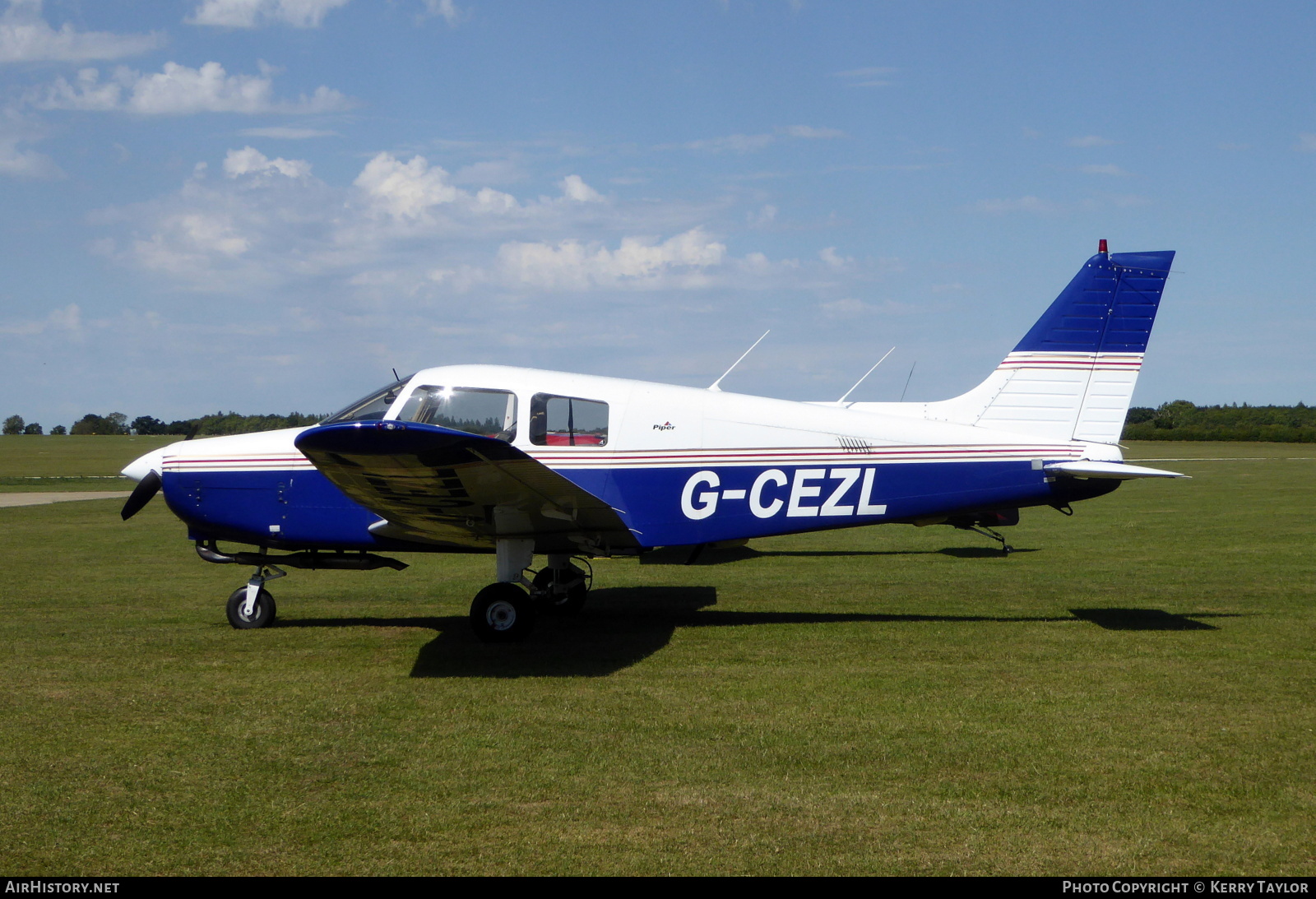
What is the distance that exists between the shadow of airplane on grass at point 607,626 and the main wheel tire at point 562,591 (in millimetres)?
139

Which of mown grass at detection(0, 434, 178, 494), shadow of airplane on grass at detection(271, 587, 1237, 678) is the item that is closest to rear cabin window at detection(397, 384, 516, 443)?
shadow of airplane on grass at detection(271, 587, 1237, 678)

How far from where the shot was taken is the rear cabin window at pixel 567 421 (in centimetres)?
836

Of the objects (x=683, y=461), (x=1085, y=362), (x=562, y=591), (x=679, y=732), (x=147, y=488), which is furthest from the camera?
(x=562, y=591)

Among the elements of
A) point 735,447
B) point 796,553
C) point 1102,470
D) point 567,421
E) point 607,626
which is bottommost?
point 607,626

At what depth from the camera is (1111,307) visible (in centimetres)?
912

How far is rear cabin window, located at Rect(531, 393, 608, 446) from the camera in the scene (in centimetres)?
836

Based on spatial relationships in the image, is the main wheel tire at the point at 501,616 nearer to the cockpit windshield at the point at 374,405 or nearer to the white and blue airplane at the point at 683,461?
the white and blue airplane at the point at 683,461

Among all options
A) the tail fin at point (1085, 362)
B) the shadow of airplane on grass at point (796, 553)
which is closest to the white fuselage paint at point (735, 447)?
the tail fin at point (1085, 362)

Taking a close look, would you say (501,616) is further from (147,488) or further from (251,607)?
(147,488)

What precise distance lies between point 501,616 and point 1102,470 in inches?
194

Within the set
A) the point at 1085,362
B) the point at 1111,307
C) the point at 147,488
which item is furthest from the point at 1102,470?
the point at 147,488

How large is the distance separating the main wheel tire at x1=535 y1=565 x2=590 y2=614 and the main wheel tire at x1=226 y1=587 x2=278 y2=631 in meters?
2.38

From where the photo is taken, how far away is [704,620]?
9398mm
